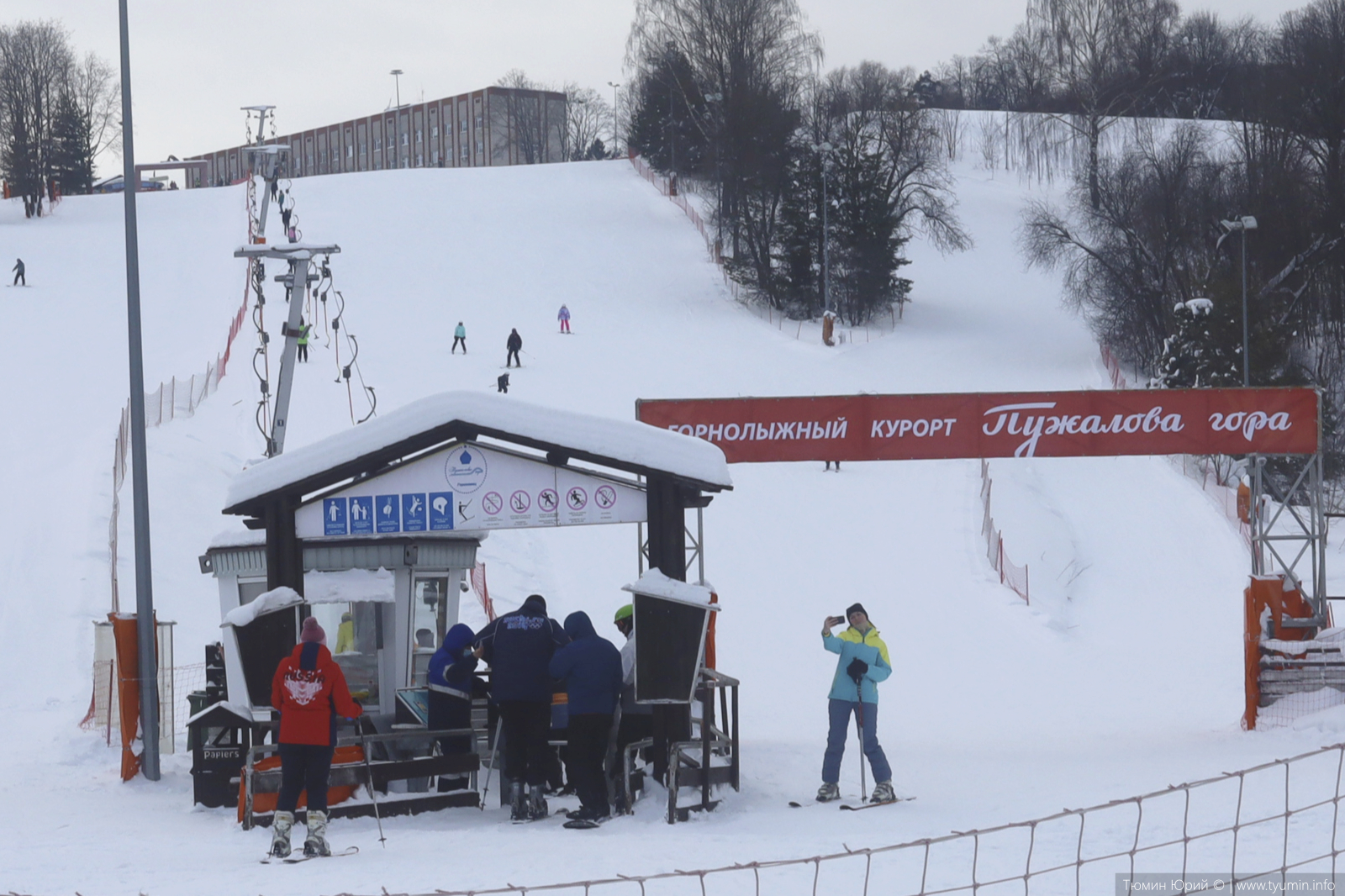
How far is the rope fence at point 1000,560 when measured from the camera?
21781mm

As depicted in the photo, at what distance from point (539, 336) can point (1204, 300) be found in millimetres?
18723

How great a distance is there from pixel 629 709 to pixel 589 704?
1.20m

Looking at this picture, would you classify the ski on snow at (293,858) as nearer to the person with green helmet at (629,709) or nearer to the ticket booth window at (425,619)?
the person with green helmet at (629,709)

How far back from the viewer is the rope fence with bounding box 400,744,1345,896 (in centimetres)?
652

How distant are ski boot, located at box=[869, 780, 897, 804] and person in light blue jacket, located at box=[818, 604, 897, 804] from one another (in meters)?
0.03

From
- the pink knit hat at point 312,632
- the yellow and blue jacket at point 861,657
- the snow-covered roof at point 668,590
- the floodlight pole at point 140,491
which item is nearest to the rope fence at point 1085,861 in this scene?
the yellow and blue jacket at point 861,657

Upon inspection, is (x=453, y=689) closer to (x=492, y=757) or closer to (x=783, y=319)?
(x=492, y=757)

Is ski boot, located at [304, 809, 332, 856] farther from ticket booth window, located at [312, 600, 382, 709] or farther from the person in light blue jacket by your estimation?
the person in light blue jacket

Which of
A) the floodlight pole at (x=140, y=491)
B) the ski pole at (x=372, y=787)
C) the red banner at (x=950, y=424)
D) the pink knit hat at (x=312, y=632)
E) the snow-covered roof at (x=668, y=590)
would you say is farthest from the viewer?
the red banner at (x=950, y=424)

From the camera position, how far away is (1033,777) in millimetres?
10422

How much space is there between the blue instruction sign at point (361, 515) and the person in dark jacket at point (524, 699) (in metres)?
1.42

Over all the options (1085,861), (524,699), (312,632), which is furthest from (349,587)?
(1085,861)

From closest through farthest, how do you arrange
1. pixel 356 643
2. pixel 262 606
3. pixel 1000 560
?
pixel 262 606 < pixel 356 643 < pixel 1000 560

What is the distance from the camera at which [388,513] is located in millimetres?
9992
